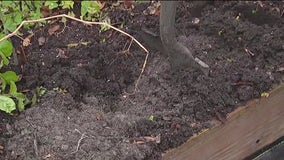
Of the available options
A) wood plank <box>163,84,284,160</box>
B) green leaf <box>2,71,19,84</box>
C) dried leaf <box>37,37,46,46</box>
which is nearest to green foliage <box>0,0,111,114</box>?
green leaf <box>2,71,19,84</box>

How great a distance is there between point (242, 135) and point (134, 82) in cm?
48

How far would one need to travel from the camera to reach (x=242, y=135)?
221cm

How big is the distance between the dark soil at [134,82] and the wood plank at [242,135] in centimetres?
4

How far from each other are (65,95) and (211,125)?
1.89 ft

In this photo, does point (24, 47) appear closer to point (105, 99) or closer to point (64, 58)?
point (64, 58)

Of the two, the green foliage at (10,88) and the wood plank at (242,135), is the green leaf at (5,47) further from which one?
the wood plank at (242,135)

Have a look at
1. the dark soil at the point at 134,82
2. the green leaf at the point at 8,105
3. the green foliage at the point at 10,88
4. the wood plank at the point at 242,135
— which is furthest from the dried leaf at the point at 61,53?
the wood plank at the point at 242,135

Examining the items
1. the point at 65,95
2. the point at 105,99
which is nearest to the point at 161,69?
the point at 105,99

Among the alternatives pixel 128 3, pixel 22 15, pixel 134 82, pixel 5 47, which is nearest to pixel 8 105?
pixel 5 47

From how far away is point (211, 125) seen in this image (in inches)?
82.8

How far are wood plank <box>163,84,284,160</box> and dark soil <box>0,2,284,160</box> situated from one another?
4 centimetres

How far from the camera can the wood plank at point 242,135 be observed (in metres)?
2.10

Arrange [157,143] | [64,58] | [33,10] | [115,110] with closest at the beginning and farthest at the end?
[157,143] < [115,110] < [64,58] < [33,10]

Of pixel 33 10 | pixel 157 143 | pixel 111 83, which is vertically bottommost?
pixel 157 143
